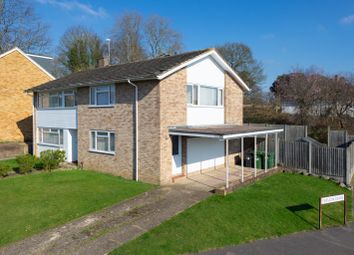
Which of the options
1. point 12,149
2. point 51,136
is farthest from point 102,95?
point 12,149

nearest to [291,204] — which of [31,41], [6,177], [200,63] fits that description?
[200,63]

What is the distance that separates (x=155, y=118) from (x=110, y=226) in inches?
220

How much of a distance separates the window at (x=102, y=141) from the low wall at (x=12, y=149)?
8.72 m

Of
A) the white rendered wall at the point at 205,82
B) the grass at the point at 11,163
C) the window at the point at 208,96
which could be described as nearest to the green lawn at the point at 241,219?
the white rendered wall at the point at 205,82

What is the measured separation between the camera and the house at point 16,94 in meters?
22.8

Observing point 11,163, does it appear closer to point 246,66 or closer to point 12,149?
point 12,149

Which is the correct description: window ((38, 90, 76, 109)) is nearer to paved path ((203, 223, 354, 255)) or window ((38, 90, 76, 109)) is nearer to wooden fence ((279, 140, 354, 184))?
wooden fence ((279, 140, 354, 184))

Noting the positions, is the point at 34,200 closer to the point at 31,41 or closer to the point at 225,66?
the point at 225,66

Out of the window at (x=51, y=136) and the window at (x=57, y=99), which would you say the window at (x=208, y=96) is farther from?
the window at (x=51, y=136)

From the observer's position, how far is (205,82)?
15.2 metres

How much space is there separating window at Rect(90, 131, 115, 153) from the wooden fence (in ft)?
31.6

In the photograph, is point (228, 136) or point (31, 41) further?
point (31, 41)

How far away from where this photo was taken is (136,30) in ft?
139

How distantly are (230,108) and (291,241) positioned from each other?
9917 mm
